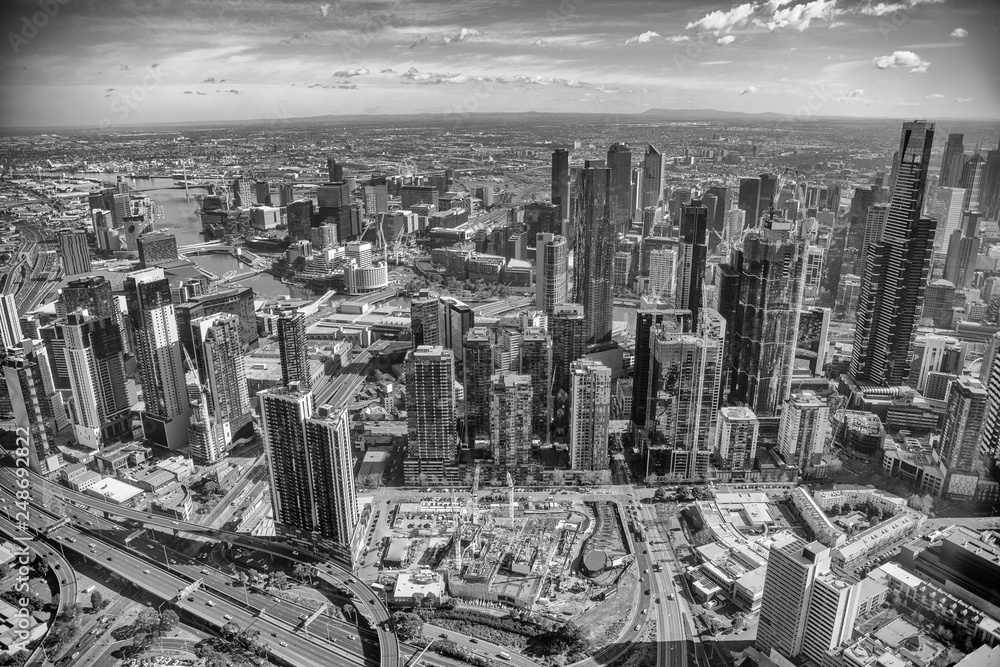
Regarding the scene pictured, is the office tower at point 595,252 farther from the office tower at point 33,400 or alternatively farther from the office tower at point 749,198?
the office tower at point 33,400

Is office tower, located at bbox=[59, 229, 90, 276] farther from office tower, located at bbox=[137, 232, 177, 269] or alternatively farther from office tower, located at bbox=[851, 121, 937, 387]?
office tower, located at bbox=[851, 121, 937, 387]

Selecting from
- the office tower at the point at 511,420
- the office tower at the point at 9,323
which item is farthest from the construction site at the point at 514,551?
the office tower at the point at 9,323

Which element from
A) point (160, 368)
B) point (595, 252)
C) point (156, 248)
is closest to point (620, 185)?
point (595, 252)

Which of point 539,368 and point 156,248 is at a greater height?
point 156,248

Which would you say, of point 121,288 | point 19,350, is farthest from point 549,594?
point 121,288

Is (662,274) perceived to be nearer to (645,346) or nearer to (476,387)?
(645,346)

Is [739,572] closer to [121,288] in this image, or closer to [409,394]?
[409,394]
